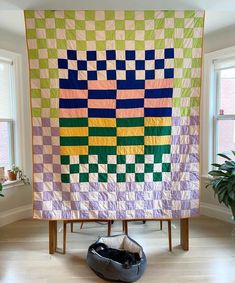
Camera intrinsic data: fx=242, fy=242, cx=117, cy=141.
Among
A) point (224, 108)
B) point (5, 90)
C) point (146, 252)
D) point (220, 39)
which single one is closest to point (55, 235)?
point (146, 252)

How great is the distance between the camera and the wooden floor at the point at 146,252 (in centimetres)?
197

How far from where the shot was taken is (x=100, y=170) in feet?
7.29

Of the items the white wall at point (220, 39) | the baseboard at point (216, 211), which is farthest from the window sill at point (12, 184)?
the white wall at point (220, 39)

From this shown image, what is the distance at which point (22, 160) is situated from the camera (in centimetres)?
315

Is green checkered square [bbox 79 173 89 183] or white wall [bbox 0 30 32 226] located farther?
white wall [bbox 0 30 32 226]

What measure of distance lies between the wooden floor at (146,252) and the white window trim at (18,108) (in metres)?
0.85

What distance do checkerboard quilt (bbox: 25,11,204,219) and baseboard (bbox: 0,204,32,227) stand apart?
1.03m

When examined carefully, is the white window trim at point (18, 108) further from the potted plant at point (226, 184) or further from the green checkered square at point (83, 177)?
the potted plant at point (226, 184)

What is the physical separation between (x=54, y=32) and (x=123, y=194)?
156 centimetres

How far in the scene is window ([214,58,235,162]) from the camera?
3.06 metres

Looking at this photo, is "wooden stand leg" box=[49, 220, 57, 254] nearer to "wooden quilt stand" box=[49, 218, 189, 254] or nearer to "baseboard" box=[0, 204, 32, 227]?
"wooden quilt stand" box=[49, 218, 189, 254]

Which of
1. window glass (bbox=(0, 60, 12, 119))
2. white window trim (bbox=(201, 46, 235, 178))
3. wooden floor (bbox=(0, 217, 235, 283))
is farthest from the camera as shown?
white window trim (bbox=(201, 46, 235, 178))

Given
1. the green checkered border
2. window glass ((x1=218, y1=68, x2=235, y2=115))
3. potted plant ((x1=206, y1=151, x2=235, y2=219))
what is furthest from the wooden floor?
window glass ((x1=218, y1=68, x2=235, y2=115))

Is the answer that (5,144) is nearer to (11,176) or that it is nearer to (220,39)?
(11,176)
